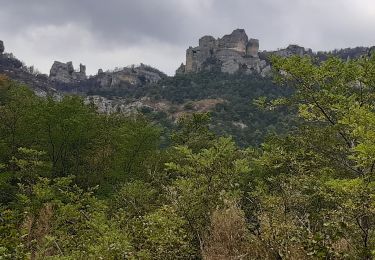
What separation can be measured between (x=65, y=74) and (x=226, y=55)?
57380 millimetres

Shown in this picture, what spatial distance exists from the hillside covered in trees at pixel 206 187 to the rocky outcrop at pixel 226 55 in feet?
346

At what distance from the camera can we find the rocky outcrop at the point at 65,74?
14850 cm

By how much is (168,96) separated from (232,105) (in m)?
20.3

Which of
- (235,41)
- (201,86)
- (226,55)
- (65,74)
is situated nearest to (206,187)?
(201,86)

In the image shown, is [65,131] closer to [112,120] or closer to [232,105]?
[112,120]

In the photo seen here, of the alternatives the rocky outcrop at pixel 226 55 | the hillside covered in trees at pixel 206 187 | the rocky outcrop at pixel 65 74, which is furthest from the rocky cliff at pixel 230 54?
the hillside covered in trees at pixel 206 187

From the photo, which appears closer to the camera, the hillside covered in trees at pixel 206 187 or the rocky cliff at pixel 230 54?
the hillside covered in trees at pixel 206 187

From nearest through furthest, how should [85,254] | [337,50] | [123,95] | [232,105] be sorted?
[85,254] < [232,105] < [123,95] < [337,50]

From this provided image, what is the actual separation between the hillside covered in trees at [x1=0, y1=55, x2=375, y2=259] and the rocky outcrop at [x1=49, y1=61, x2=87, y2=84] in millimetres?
124410

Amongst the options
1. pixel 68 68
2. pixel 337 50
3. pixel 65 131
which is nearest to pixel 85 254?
pixel 65 131

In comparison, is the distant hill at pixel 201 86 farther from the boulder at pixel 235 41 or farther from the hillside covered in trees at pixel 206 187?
the hillside covered in trees at pixel 206 187

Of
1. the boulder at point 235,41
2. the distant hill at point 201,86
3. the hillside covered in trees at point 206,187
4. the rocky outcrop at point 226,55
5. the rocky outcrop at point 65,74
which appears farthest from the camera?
the rocky outcrop at point 65,74

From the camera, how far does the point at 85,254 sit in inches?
407

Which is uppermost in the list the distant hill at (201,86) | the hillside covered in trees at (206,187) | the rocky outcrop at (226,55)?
the rocky outcrop at (226,55)
